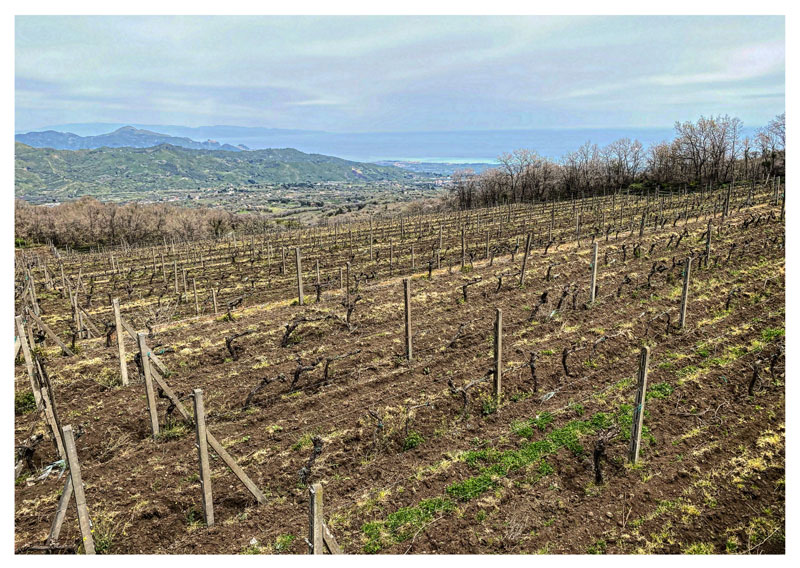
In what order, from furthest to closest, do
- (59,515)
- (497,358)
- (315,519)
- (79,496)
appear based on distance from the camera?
(497,358)
(59,515)
(79,496)
(315,519)

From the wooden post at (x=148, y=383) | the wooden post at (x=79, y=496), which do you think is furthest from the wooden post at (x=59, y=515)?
the wooden post at (x=148, y=383)

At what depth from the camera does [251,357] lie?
420 inches

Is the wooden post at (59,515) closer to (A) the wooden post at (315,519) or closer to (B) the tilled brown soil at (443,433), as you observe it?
(B) the tilled brown soil at (443,433)

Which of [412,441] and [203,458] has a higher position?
[203,458]

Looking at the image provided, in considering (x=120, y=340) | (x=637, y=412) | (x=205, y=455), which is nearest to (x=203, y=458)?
(x=205, y=455)

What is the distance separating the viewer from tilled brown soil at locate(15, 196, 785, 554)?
5.30m

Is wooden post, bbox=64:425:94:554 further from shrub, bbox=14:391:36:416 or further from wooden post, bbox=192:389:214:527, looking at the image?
shrub, bbox=14:391:36:416

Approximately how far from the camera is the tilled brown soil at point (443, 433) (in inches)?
209

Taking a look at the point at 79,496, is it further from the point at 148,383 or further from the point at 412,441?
the point at 412,441

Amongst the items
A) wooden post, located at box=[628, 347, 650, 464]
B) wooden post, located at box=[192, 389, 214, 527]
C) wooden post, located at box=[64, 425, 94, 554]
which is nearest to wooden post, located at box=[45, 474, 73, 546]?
wooden post, located at box=[64, 425, 94, 554]

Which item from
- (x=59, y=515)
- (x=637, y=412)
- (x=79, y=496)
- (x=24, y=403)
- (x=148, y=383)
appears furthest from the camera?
(x=24, y=403)

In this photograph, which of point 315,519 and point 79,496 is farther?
point 79,496

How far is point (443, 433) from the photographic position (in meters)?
7.29

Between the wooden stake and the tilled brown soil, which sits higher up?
the wooden stake
